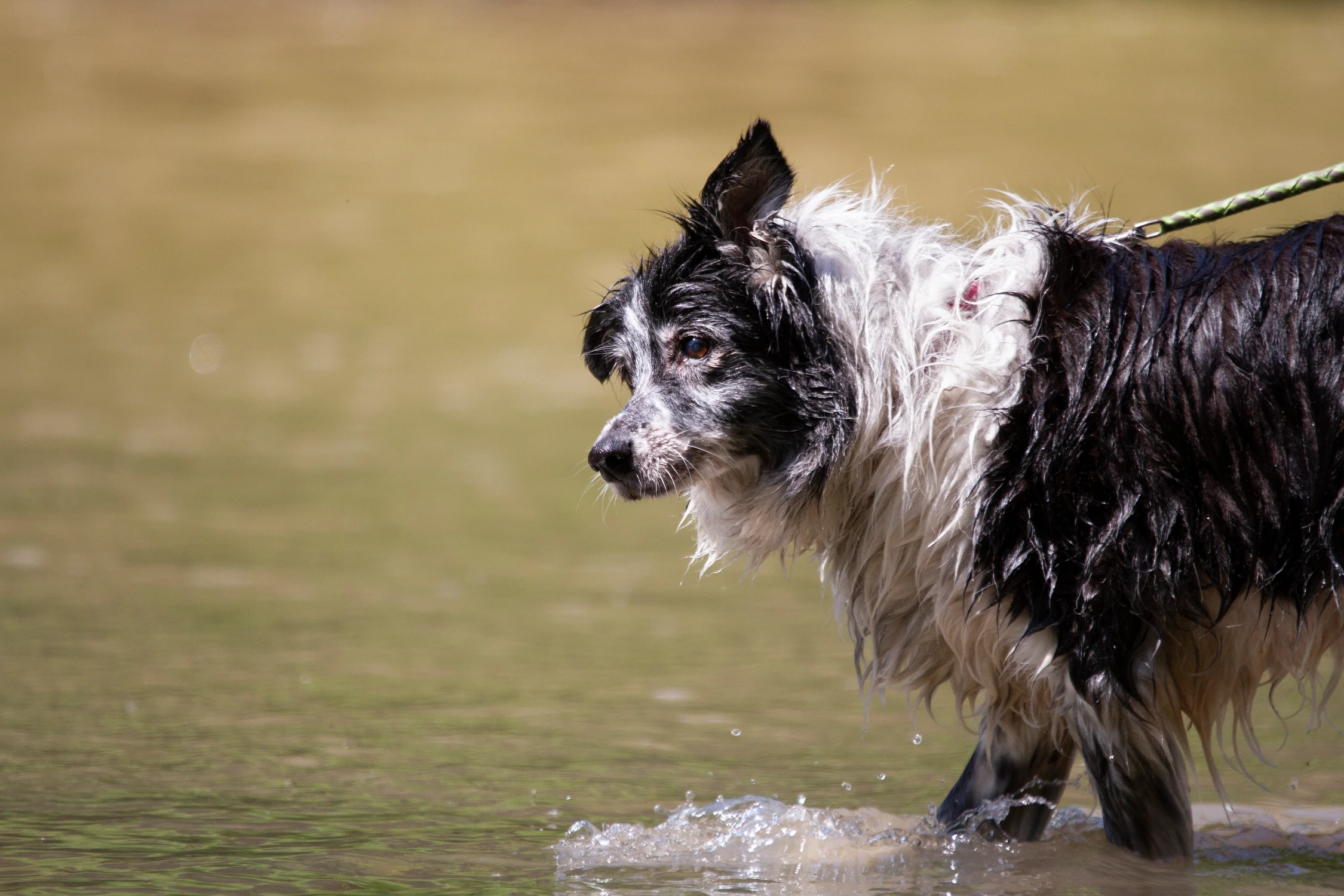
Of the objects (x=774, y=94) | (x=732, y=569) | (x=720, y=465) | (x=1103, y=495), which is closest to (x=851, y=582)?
(x=720, y=465)

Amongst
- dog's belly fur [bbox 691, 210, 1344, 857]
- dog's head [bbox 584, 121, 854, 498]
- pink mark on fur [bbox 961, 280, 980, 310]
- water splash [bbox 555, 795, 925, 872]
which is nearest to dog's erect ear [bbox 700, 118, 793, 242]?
dog's head [bbox 584, 121, 854, 498]

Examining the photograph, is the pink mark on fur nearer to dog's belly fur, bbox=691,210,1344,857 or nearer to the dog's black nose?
dog's belly fur, bbox=691,210,1344,857

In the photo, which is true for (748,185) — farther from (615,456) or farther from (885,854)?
(885,854)

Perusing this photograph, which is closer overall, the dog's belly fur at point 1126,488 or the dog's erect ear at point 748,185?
the dog's belly fur at point 1126,488

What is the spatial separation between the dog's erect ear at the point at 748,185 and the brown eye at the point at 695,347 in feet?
0.80

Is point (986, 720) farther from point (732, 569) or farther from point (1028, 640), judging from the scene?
point (732, 569)

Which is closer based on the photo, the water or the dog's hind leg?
the dog's hind leg

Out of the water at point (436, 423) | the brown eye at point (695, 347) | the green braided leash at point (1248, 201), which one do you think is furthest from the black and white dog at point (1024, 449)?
the water at point (436, 423)

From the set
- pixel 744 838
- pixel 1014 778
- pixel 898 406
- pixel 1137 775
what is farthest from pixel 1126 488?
pixel 744 838

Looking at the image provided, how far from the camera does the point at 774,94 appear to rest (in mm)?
16156

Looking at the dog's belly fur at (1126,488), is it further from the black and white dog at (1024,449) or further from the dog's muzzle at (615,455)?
the dog's muzzle at (615,455)

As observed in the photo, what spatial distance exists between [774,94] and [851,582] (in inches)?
519

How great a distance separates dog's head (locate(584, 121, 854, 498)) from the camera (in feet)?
11.4

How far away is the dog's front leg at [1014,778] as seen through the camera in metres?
3.61
